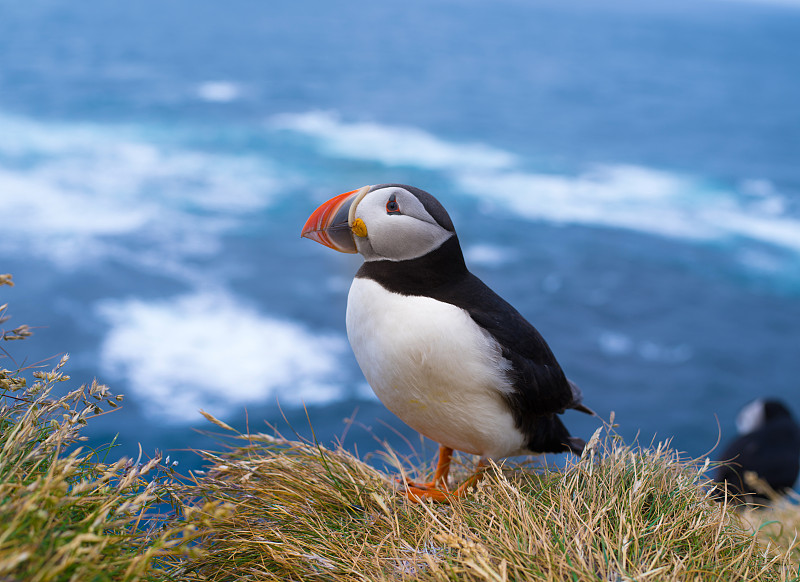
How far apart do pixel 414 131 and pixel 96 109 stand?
9.23m

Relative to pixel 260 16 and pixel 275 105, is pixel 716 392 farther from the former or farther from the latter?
pixel 260 16

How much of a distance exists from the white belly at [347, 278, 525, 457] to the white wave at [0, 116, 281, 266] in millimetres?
12611

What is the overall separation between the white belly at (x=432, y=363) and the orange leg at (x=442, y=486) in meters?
0.23

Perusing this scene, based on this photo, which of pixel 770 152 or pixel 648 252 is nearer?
pixel 648 252

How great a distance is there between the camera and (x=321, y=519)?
3.10 m

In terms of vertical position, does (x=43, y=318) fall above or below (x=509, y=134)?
below

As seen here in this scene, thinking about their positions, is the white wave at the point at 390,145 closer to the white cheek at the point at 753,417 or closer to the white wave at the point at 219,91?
the white wave at the point at 219,91

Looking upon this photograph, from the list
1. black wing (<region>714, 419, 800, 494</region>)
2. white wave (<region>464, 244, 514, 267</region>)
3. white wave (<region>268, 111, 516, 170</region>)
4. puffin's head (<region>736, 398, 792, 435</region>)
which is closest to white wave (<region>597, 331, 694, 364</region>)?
white wave (<region>464, 244, 514, 267</region>)

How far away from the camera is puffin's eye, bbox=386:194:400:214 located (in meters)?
3.09

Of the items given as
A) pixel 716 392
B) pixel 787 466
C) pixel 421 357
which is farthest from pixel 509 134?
pixel 421 357

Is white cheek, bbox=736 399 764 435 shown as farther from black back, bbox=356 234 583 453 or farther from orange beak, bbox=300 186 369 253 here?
orange beak, bbox=300 186 369 253

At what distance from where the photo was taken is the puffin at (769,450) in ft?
25.5

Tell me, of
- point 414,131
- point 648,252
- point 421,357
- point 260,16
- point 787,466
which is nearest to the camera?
point 421,357

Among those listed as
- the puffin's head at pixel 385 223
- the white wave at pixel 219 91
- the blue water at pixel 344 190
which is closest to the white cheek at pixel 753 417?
the blue water at pixel 344 190
